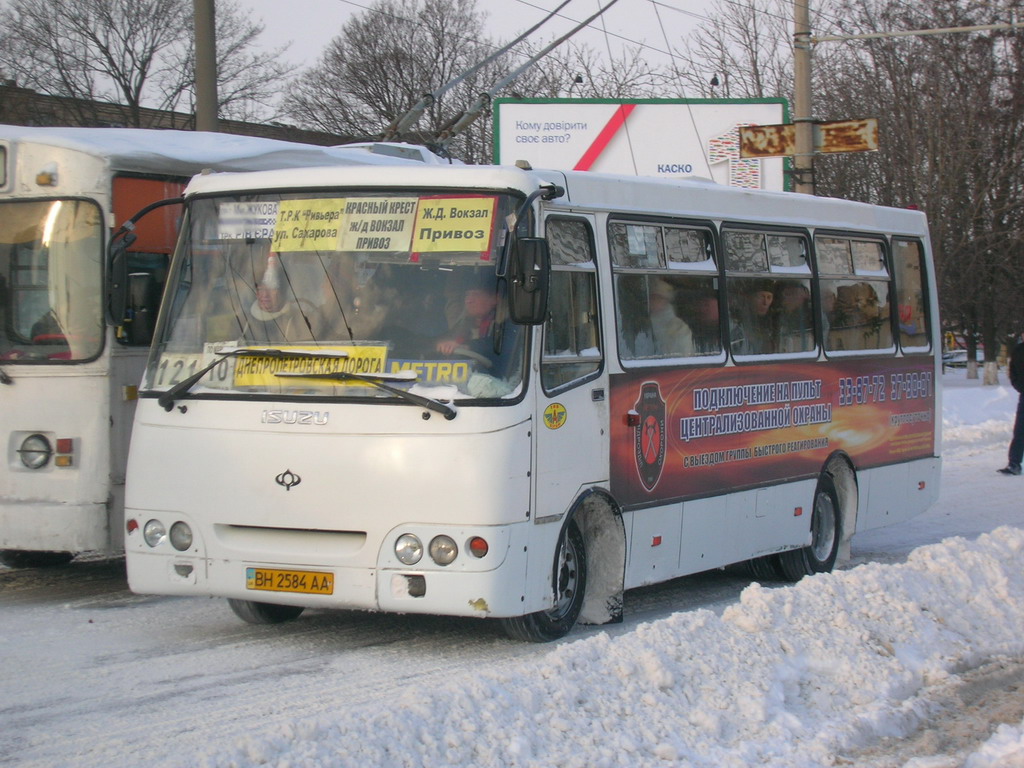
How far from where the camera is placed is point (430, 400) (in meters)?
7.41

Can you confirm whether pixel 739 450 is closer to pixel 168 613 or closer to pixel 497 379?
pixel 497 379

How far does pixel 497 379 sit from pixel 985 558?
13.4 ft

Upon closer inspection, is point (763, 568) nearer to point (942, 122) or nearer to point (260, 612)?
point (260, 612)

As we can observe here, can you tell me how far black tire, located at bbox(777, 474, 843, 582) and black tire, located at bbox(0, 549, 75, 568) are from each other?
5491 millimetres

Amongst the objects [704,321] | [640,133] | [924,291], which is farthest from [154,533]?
[640,133]

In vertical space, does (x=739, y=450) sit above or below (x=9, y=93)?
below

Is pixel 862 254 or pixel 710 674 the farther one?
pixel 862 254

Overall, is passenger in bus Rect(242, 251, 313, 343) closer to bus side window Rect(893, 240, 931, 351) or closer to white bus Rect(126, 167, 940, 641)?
white bus Rect(126, 167, 940, 641)

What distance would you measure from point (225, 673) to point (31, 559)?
13.4 ft

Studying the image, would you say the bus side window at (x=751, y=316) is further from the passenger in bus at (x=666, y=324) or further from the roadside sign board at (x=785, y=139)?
the roadside sign board at (x=785, y=139)

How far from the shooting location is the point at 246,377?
25.9ft

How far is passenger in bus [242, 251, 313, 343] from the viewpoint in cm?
791


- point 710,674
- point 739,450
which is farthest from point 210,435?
point 739,450

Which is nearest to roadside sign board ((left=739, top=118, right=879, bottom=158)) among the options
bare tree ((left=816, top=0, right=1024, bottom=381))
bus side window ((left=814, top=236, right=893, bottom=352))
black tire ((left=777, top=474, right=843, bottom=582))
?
bus side window ((left=814, top=236, right=893, bottom=352))
